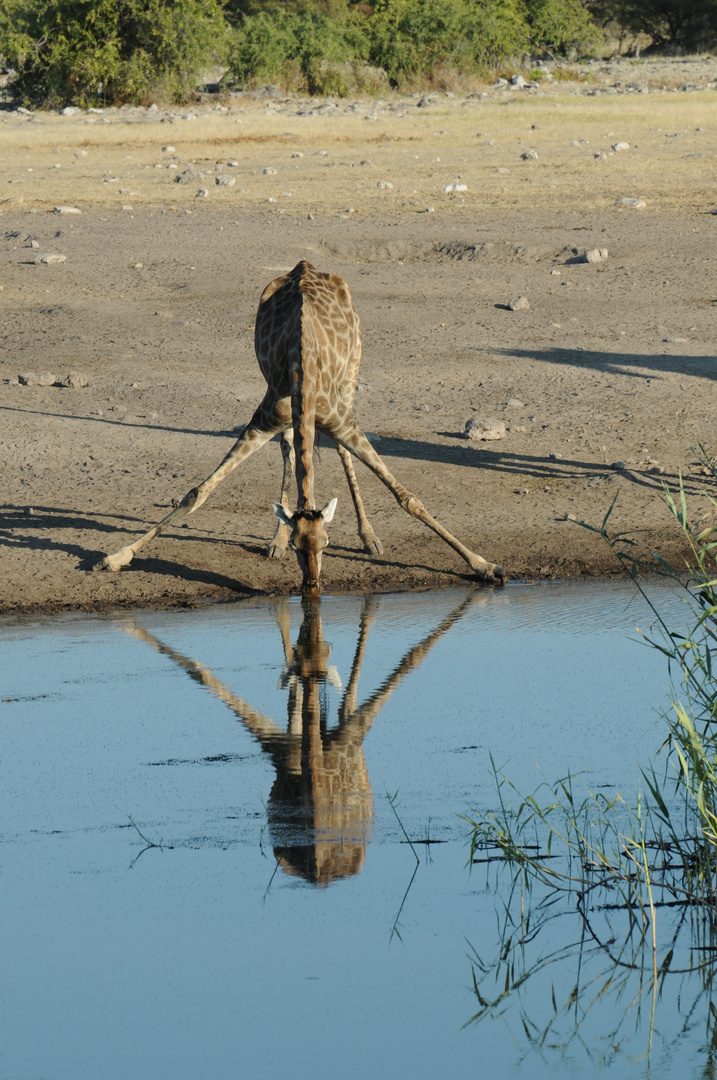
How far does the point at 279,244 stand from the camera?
1481 centimetres

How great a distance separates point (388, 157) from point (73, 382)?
11601 mm

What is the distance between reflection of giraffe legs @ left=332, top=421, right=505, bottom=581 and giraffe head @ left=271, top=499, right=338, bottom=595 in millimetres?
849

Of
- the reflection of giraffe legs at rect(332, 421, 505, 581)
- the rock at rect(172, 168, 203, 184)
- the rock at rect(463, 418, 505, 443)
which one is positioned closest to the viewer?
the reflection of giraffe legs at rect(332, 421, 505, 581)

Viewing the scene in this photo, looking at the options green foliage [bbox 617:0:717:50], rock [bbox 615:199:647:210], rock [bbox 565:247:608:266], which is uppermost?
green foliage [bbox 617:0:717:50]

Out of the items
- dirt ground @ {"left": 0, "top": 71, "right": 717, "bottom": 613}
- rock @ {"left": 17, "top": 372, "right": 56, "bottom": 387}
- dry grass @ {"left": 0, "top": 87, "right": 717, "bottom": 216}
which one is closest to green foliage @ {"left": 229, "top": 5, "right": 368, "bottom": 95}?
dry grass @ {"left": 0, "top": 87, "right": 717, "bottom": 216}

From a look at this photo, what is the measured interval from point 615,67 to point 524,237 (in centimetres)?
2579

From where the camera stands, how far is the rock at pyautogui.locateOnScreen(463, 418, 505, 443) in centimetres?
952

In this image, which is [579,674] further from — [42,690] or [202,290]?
[202,290]

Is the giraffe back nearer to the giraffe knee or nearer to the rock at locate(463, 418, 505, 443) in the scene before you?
the giraffe knee

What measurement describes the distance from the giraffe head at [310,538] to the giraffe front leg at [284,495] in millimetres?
965

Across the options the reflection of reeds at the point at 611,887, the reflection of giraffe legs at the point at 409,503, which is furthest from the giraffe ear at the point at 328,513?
the reflection of reeds at the point at 611,887

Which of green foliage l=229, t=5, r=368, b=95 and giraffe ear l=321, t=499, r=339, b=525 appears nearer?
giraffe ear l=321, t=499, r=339, b=525

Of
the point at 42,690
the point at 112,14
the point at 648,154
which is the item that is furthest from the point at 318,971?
the point at 112,14

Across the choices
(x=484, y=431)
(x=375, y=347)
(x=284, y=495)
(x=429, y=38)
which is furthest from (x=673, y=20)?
(x=284, y=495)
